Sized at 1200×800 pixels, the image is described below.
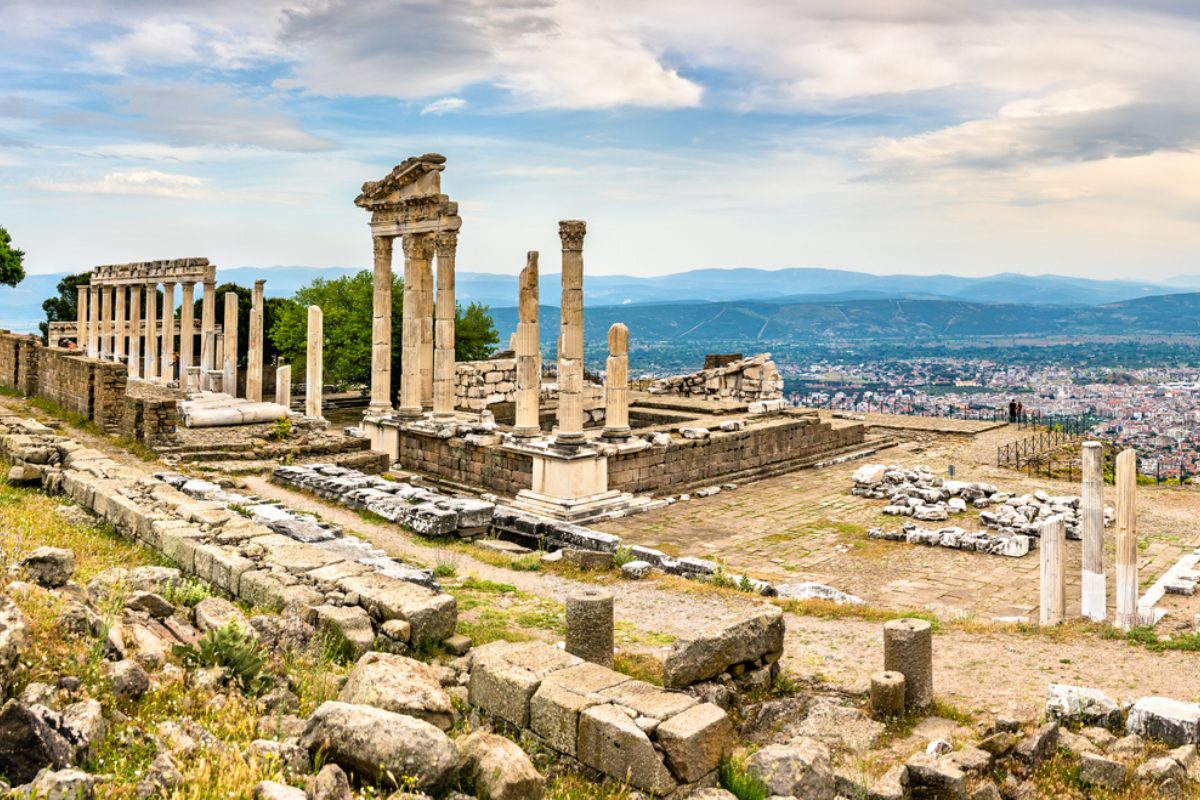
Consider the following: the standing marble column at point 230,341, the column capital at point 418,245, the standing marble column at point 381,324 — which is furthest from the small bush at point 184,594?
the standing marble column at point 230,341

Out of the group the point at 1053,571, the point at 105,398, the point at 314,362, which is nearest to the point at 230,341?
the point at 314,362

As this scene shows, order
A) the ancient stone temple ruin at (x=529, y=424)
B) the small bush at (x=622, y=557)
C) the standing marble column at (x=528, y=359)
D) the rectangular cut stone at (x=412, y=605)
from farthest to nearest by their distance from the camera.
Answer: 1. the standing marble column at (x=528, y=359)
2. the ancient stone temple ruin at (x=529, y=424)
3. the small bush at (x=622, y=557)
4. the rectangular cut stone at (x=412, y=605)

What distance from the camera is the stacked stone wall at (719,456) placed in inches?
870

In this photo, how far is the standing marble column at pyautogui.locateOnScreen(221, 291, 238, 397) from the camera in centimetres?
3147

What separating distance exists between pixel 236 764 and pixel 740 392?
112 ft

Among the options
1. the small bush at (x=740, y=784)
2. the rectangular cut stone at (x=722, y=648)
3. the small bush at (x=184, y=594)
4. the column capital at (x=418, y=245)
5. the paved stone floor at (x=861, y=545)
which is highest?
the column capital at (x=418, y=245)

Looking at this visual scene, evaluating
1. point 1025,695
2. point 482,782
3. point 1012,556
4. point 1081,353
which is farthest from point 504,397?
point 1081,353

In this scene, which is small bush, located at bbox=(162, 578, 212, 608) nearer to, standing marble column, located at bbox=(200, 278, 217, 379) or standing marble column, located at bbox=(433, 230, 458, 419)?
standing marble column, located at bbox=(433, 230, 458, 419)

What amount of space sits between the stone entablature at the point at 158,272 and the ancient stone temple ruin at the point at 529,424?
30.5 ft

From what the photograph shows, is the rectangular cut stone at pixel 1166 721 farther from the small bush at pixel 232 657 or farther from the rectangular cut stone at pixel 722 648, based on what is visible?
the small bush at pixel 232 657

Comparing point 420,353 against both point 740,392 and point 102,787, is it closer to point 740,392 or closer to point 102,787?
point 740,392

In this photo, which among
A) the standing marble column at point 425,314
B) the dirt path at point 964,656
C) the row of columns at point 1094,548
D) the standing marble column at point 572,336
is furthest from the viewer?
the standing marble column at point 425,314

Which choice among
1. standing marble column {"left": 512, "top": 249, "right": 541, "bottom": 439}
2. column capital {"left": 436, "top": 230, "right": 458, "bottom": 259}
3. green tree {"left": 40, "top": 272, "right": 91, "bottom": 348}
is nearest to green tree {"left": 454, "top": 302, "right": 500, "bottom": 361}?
column capital {"left": 436, "top": 230, "right": 458, "bottom": 259}

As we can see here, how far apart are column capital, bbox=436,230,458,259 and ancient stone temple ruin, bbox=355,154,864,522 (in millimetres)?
36
